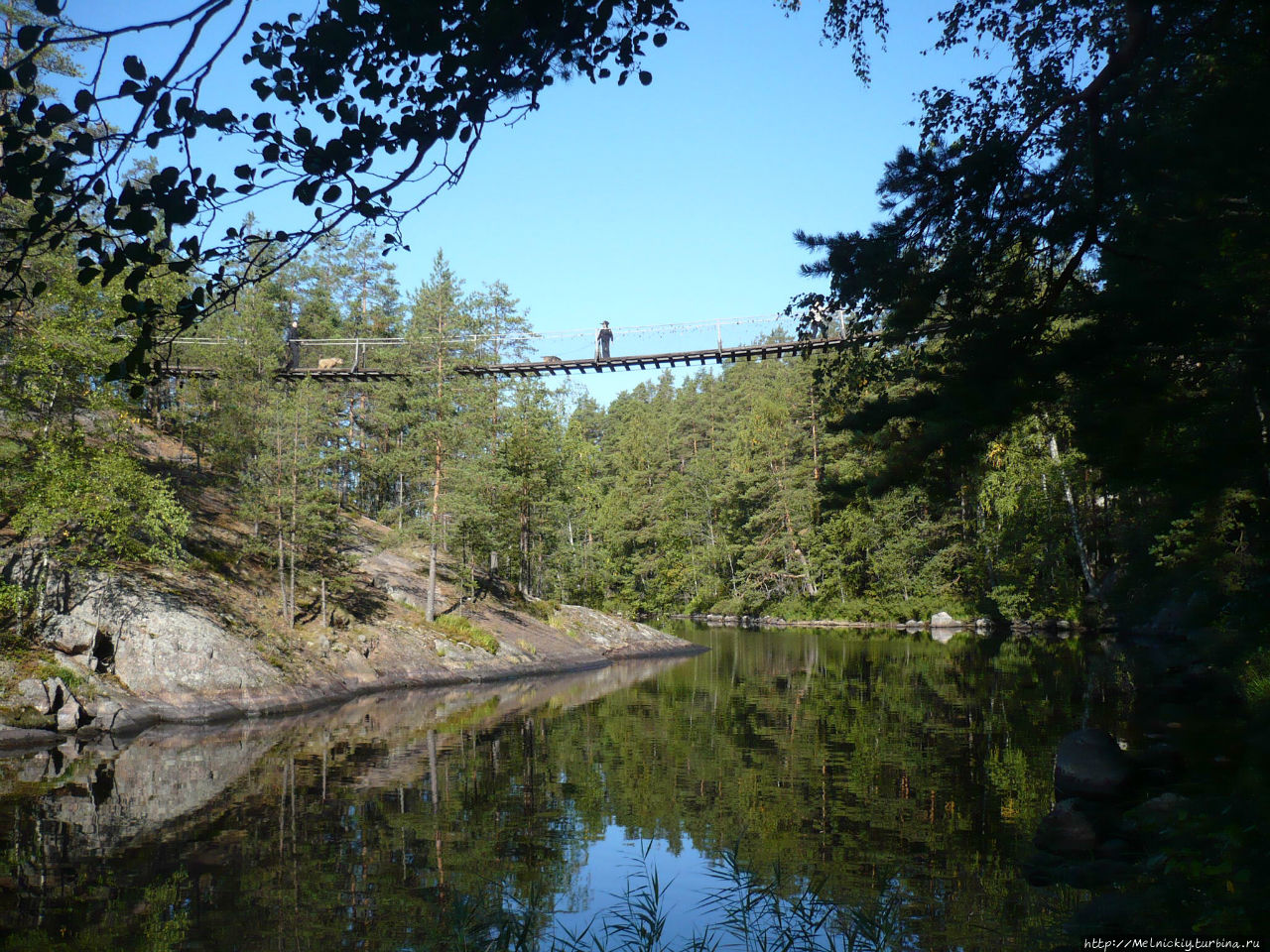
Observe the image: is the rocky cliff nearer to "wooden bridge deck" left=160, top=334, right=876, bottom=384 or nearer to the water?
the water

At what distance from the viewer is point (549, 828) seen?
34.0 ft

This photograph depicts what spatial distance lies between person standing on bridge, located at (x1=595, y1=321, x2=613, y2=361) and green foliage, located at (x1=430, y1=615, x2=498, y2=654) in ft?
30.4

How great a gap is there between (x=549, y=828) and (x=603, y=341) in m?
19.2

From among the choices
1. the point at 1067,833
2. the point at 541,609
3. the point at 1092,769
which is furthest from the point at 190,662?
the point at 541,609

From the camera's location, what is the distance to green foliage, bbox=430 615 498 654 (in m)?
26.6

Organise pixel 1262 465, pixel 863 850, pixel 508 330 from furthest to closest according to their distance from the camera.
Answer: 1. pixel 508 330
2. pixel 863 850
3. pixel 1262 465

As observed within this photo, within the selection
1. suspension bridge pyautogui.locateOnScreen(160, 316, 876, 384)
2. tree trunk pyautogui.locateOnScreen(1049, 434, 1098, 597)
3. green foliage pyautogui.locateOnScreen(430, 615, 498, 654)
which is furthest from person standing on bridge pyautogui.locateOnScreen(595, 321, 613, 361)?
tree trunk pyautogui.locateOnScreen(1049, 434, 1098, 597)

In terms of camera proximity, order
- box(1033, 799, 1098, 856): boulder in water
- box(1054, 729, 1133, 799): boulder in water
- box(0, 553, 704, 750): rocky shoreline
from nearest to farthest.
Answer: box(1033, 799, 1098, 856): boulder in water, box(1054, 729, 1133, 799): boulder in water, box(0, 553, 704, 750): rocky shoreline

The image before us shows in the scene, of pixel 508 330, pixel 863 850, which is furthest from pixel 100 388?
pixel 508 330

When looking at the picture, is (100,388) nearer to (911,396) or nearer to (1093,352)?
(911,396)

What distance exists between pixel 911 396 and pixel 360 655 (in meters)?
20.0

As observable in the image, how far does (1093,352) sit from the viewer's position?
5.43m

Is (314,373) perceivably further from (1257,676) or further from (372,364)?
(1257,676)

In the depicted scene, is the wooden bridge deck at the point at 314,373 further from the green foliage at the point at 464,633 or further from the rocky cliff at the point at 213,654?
the green foliage at the point at 464,633
